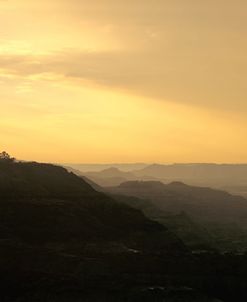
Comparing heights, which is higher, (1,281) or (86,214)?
(86,214)

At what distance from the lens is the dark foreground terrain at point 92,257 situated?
45.2 m

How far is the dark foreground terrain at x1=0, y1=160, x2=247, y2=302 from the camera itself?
1779 inches

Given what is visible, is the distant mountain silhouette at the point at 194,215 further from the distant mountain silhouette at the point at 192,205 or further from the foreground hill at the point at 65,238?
the foreground hill at the point at 65,238

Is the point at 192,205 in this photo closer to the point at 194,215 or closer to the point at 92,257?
the point at 194,215

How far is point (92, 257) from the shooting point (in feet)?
192

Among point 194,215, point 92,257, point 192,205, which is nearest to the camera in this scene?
point 92,257

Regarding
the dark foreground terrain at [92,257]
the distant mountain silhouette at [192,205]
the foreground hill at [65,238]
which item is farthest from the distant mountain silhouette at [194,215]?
the dark foreground terrain at [92,257]

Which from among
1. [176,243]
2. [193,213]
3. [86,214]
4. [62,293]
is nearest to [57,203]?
[86,214]

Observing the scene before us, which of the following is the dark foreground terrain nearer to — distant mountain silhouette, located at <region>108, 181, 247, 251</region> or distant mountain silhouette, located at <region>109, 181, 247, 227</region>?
distant mountain silhouette, located at <region>108, 181, 247, 251</region>

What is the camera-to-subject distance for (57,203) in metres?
76.6

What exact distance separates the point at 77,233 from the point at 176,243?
50.4ft

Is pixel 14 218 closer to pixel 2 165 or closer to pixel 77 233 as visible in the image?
pixel 77 233

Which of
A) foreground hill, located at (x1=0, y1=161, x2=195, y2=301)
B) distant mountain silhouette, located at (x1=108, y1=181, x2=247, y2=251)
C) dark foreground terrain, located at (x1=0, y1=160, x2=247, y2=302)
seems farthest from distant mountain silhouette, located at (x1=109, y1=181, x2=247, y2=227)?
→ dark foreground terrain, located at (x1=0, y1=160, x2=247, y2=302)

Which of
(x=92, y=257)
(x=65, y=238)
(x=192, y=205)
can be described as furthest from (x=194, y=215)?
(x=92, y=257)
